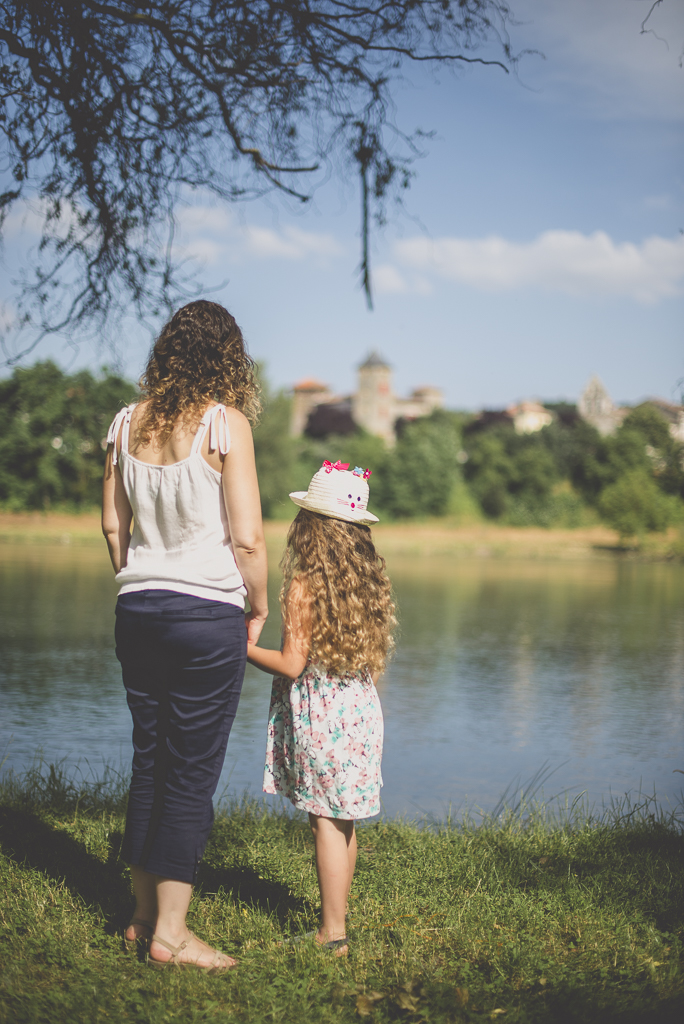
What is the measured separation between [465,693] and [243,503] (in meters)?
8.14

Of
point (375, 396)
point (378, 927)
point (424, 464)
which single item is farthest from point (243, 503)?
point (375, 396)

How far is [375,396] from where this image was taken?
94125mm

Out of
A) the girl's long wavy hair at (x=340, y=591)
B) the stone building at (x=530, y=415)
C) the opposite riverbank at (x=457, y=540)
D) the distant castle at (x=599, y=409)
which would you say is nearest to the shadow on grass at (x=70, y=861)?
the girl's long wavy hair at (x=340, y=591)

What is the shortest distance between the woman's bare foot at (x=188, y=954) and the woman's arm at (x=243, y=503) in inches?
36.9

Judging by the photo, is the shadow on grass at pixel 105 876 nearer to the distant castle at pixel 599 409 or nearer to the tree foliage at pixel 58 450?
the tree foliage at pixel 58 450

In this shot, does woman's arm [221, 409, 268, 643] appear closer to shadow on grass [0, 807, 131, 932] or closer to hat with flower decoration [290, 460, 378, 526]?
hat with flower decoration [290, 460, 378, 526]

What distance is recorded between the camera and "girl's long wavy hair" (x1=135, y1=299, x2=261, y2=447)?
7.84ft

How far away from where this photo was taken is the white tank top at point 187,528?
2.33m

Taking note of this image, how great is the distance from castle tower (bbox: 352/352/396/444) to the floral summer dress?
91053mm

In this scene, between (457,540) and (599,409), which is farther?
(599,409)

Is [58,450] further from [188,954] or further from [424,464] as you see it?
[188,954]

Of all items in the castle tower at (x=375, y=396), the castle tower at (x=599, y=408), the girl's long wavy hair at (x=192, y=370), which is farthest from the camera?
the castle tower at (x=375, y=396)

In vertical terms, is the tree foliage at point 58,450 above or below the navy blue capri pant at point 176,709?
above

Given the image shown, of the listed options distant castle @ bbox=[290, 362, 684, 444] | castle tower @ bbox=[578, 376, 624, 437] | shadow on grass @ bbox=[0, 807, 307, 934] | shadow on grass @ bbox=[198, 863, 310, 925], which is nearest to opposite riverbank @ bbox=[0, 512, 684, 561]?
distant castle @ bbox=[290, 362, 684, 444]
